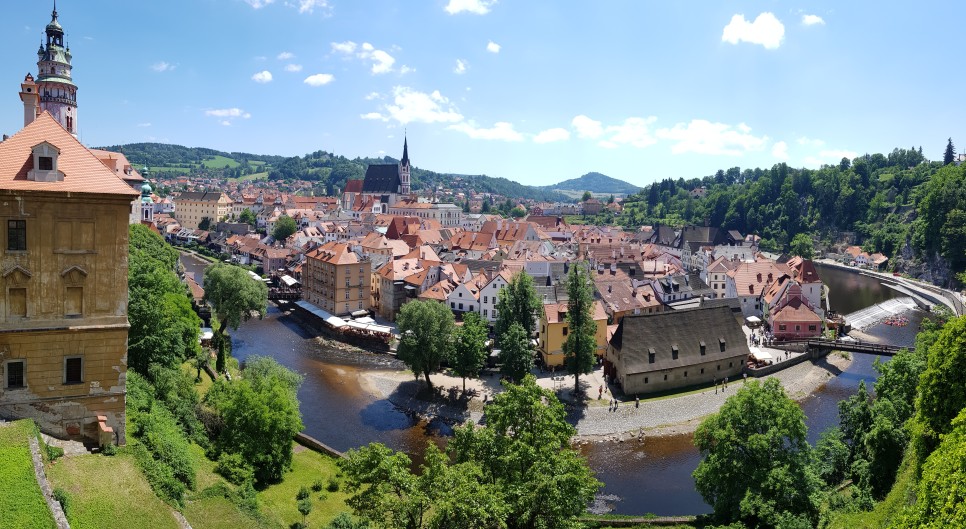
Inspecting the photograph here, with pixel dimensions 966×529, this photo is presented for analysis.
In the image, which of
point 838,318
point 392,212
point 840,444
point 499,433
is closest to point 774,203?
point 392,212

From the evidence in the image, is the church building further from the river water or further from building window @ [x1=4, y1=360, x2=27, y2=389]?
building window @ [x1=4, y1=360, x2=27, y2=389]

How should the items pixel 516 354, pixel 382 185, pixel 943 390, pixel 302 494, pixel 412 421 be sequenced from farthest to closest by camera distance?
pixel 382 185 → pixel 516 354 → pixel 412 421 → pixel 302 494 → pixel 943 390

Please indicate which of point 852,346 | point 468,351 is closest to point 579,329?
point 468,351

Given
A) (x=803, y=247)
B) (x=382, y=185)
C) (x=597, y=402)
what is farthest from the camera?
(x=382, y=185)

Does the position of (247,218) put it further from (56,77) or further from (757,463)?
(757,463)

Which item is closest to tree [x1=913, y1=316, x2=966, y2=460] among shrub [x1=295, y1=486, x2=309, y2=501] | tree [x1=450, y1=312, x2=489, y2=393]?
shrub [x1=295, y1=486, x2=309, y2=501]

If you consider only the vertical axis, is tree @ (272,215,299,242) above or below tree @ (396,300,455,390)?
above

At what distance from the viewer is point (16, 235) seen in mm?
17750

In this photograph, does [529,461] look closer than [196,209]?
Yes

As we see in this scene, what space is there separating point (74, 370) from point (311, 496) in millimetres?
11336

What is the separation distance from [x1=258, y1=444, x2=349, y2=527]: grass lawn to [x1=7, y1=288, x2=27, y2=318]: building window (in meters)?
10.2

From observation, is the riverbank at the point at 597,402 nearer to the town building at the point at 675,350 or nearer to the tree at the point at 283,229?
the town building at the point at 675,350

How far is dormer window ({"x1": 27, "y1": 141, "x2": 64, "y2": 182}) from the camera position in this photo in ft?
57.9

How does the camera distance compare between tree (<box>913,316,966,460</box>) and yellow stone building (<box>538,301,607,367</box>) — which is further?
yellow stone building (<box>538,301,607,367</box>)
